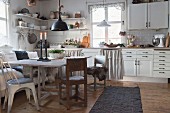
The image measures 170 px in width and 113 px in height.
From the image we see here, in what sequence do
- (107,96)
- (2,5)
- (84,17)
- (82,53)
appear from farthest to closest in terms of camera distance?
(84,17), (82,53), (2,5), (107,96)

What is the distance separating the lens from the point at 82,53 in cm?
550

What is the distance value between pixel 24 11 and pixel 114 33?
2866 mm

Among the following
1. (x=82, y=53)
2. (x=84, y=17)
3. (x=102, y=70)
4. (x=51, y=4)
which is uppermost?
(x=51, y=4)

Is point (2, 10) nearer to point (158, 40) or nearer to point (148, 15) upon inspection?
point (148, 15)

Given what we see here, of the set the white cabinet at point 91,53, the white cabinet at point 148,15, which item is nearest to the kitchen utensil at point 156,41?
the white cabinet at point 148,15

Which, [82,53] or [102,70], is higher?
[82,53]

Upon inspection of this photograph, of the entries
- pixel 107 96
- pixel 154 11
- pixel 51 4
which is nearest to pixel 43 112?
pixel 107 96

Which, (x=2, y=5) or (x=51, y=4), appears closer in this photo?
(x=2, y=5)

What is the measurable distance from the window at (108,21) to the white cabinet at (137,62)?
35.1 inches

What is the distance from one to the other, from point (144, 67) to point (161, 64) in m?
0.44

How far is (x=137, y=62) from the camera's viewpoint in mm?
5035

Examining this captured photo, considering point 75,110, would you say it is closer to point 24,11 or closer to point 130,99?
point 130,99

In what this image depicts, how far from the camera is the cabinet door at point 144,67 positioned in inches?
194

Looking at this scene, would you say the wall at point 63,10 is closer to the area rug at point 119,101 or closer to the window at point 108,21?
the window at point 108,21
